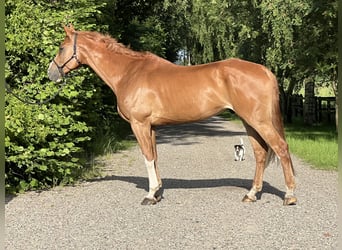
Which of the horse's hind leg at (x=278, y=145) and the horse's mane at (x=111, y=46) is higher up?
the horse's mane at (x=111, y=46)

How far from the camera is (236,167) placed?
10195mm

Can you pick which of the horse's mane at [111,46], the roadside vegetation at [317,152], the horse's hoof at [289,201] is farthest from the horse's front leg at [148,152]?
the roadside vegetation at [317,152]

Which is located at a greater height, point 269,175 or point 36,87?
point 36,87

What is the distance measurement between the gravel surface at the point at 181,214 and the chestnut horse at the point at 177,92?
18.7 inches

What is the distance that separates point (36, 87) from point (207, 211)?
341 cm

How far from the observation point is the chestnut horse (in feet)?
21.2

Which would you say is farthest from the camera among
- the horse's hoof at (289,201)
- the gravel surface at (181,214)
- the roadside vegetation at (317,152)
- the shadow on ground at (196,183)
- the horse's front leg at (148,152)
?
the roadside vegetation at (317,152)

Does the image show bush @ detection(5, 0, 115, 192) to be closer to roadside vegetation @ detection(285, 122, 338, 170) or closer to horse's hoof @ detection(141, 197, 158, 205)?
horse's hoof @ detection(141, 197, 158, 205)

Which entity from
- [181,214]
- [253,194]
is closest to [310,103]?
[253,194]

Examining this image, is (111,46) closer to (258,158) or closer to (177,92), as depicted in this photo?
(177,92)

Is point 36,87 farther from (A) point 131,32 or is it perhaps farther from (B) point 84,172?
(A) point 131,32

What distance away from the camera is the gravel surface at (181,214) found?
16.9 feet

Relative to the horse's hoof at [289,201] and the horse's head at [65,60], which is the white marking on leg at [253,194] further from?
the horse's head at [65,60]

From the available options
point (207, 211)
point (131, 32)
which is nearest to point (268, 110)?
point (207, 211)
